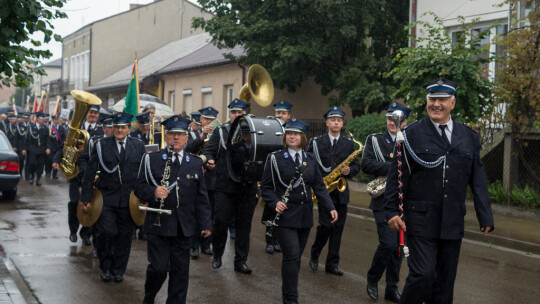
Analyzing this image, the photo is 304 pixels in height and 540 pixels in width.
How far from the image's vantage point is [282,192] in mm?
7246

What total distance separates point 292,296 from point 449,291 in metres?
1.86

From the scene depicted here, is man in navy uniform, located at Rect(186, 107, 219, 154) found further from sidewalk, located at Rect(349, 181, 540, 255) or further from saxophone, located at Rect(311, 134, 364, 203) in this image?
sidewalk, located at Rect(349, 181, 540, 255)

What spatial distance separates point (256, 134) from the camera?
8.23 metres

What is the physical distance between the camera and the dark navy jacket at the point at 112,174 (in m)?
Result: 8.19

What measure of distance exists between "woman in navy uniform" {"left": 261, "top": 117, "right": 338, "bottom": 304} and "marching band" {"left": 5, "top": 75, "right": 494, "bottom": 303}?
0.04 ft

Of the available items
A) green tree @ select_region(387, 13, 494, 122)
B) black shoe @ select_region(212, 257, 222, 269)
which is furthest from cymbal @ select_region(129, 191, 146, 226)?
green tree @ select_region(387, 13, 494, 122)

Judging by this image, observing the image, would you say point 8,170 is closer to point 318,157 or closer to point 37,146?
point 37,146

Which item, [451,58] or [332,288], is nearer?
[332,288]

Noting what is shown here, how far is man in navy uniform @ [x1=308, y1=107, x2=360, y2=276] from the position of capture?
8.70 meters

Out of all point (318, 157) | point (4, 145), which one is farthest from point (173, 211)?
point (4, 145)

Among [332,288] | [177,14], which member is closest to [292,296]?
[332,288]

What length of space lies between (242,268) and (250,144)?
5.02ft

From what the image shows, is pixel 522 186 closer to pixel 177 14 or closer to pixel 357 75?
pixel 357 75

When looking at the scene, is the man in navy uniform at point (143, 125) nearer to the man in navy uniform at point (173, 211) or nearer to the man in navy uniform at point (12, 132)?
the man in navy uniform at point (173, 211)
